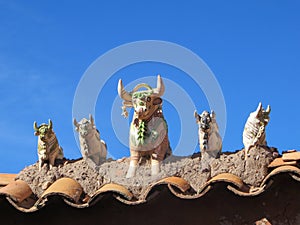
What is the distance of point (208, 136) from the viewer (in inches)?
328

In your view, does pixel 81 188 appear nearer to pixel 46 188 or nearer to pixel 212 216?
pixel 46 188

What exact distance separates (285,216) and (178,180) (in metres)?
1.17

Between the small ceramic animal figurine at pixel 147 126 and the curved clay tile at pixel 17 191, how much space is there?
115cm

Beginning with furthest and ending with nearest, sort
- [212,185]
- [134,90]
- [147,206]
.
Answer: [134,90] → [147,206] → [212,185]

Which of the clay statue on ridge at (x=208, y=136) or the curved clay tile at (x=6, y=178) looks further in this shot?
the curved clay tile at (x=6, y=178)

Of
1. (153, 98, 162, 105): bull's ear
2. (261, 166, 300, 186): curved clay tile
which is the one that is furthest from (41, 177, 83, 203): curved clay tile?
(261, 166, 300, 186): curved clay tile

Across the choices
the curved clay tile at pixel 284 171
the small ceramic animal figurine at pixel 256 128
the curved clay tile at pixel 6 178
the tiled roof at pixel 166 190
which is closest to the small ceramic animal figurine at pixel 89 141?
the tiled roof at pixel 166 190

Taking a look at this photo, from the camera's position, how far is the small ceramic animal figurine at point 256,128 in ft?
26.5

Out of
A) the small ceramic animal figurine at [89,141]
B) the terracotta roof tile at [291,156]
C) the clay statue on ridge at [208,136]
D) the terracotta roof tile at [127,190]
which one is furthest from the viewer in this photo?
the small ceramic animal figurine at [89,141]

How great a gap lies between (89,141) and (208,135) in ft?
4.55

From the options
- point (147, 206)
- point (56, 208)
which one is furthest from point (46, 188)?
point (147, 206)

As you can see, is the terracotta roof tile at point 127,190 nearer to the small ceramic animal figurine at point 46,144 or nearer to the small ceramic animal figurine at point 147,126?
the small ceramic animal figurine at point 46,144

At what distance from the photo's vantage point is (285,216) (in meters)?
7.80

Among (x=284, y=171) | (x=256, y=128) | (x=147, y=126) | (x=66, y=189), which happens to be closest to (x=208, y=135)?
(x=256, y=128)
